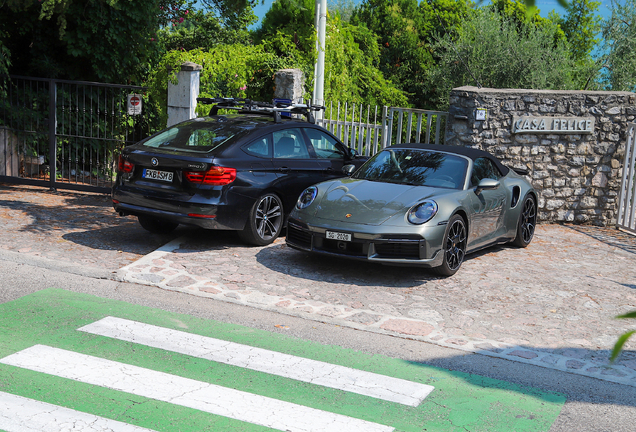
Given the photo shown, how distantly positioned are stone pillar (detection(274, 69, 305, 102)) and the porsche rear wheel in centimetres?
633

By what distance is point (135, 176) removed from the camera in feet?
28.1

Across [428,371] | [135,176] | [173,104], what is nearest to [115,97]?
[173,104]

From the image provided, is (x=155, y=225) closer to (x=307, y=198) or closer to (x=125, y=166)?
(x=125, y=166)

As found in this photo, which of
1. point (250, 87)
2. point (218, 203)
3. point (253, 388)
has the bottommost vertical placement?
point (253, 388)

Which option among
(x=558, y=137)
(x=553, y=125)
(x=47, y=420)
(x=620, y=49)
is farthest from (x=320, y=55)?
(x=620, y=49)

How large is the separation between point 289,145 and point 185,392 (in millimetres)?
5277

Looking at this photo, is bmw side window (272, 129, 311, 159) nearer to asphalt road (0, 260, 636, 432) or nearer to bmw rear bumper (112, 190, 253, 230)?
bmw rear bumper (112, 190, 253, 230)

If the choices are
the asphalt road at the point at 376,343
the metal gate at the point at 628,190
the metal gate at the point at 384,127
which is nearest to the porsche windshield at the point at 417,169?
the asphalt road at the point at 376,343

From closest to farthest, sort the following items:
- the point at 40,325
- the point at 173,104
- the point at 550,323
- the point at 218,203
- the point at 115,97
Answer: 1. the point at 40,325
2. the point at 550,323
3. the point at 218,203
4. the point at 173,104
5. the point at 115,97

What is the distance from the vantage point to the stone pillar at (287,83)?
44.3 feet

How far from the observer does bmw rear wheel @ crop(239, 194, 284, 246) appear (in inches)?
340

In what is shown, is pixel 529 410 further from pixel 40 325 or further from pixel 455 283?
pixel 40 325

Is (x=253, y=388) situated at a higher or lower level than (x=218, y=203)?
lower

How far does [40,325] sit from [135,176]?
10.3 feet
